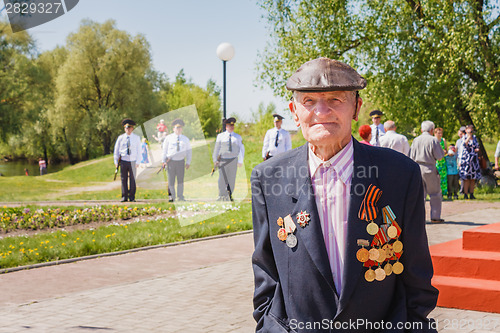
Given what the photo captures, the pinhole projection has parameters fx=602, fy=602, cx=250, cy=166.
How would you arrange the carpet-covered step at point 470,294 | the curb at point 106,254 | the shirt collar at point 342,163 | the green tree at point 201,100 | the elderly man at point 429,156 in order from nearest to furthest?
1. the shirt collar at point 342,163
2. the carpet-covered step at point 470,294
3. the curb at point 106,254
4. the elderly man at point 429,156
5. the green tree at point 201,100

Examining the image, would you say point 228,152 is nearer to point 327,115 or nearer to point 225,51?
point 225,51

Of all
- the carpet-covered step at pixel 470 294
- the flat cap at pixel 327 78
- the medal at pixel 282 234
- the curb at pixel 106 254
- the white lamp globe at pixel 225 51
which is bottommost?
the carpet-covered step at pixel 470 294

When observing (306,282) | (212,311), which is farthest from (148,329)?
(306,282)

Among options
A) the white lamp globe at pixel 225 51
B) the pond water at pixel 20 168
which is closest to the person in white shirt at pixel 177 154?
the white lamp globe at pixel 225 51

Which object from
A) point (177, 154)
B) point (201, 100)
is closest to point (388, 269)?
point (177, 154)

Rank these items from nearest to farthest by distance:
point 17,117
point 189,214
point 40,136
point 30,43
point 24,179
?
point 189,214, point 24,179, point 17,117, point 30,43, point 40,136

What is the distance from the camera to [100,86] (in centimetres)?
5400

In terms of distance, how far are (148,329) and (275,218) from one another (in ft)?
12.0

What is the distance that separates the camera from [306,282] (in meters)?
2.31

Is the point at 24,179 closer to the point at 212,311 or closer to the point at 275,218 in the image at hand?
the point at 212,311

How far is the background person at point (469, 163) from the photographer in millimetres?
17844

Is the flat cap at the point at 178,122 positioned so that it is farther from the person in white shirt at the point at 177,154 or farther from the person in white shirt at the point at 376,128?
the person in white shirt at the point at 376,128

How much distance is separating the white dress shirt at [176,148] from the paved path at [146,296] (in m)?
1.81

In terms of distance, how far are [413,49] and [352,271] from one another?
20294 mm
